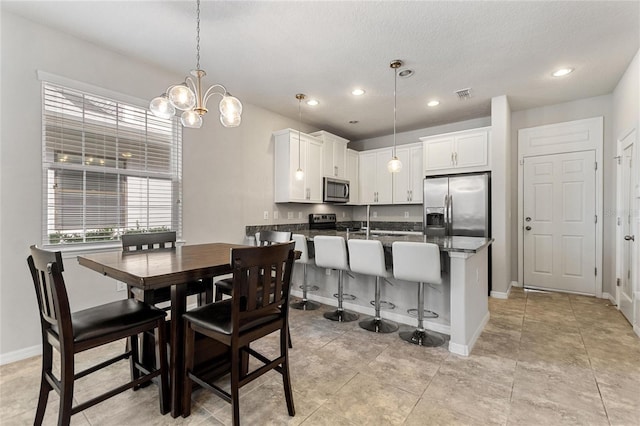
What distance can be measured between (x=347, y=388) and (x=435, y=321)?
138 cm

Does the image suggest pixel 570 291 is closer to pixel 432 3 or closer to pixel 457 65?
pixel 457 65

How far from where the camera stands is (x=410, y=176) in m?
5.30

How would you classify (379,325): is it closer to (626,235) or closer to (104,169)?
(626,235)

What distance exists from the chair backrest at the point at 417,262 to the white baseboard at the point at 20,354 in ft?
10.1

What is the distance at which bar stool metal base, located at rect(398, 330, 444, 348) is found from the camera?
2637 millimetres

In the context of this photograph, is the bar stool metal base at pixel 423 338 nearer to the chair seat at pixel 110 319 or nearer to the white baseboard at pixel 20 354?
the chair seat at pixel 110 319

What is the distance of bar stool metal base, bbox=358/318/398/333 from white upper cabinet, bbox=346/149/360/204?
3082 millimetres

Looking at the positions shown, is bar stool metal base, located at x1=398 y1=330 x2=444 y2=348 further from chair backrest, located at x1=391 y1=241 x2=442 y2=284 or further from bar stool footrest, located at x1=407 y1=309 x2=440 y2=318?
chair backrest, located at x1=391 y1=241 x2=442 y2=284

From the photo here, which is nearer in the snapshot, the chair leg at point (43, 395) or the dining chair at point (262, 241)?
the chair leg at point (43, 395)

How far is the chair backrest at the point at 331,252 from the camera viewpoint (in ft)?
9.86

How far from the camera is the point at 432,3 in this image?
2184 mm

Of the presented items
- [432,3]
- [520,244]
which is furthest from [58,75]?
[520,244]

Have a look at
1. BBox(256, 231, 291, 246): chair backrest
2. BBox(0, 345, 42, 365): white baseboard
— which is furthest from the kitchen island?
BBox(0, 345, 42, 365): white baseboard

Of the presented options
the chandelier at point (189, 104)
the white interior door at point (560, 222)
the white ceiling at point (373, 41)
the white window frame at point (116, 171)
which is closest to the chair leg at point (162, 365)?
the chandelier at point (189, 104)
